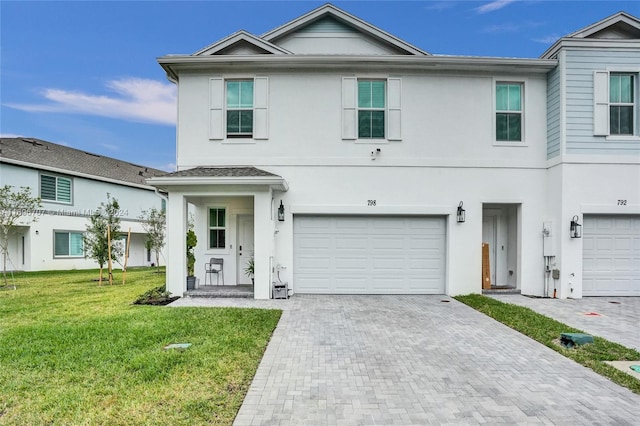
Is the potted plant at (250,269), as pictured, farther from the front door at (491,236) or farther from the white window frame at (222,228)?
the front door at (491,236)

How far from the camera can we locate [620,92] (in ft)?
31.7

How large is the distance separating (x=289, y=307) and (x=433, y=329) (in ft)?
11.0

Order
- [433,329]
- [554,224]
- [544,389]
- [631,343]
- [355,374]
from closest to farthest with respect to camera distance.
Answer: [544,389], [355,374], [631,343], [433,329], [554,224]

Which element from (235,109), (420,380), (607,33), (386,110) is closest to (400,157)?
(386,110)

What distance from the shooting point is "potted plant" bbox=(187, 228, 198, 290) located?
9695 mm

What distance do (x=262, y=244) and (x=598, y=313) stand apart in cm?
803

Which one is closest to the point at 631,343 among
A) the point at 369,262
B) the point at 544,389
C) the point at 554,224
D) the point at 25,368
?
the point at 544,389

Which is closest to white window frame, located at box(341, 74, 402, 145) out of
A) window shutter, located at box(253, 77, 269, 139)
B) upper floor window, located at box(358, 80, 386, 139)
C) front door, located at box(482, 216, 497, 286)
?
upper floor window, located at box(358, 80, 386, 139)

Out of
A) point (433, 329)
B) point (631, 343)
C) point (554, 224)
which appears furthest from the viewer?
point (554, 224)

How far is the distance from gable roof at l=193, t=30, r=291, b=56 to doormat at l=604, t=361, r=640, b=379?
10149 mm

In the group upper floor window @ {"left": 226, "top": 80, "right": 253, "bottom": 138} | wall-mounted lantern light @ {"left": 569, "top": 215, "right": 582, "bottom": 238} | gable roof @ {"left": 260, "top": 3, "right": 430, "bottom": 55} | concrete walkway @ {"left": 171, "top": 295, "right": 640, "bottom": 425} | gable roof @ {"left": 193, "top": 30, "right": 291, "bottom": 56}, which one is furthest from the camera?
gable roof @ {"left": 260, "top": 3, "right": 430, "bottom": 55}

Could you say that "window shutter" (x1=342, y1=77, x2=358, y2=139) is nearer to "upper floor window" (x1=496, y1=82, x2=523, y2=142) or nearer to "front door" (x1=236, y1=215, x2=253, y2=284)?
"front door" (x1=236, y1=215, x2=253, y2=284)

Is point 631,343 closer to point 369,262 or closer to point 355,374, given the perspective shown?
point 355,374

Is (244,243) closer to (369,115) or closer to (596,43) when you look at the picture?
(369,115)
